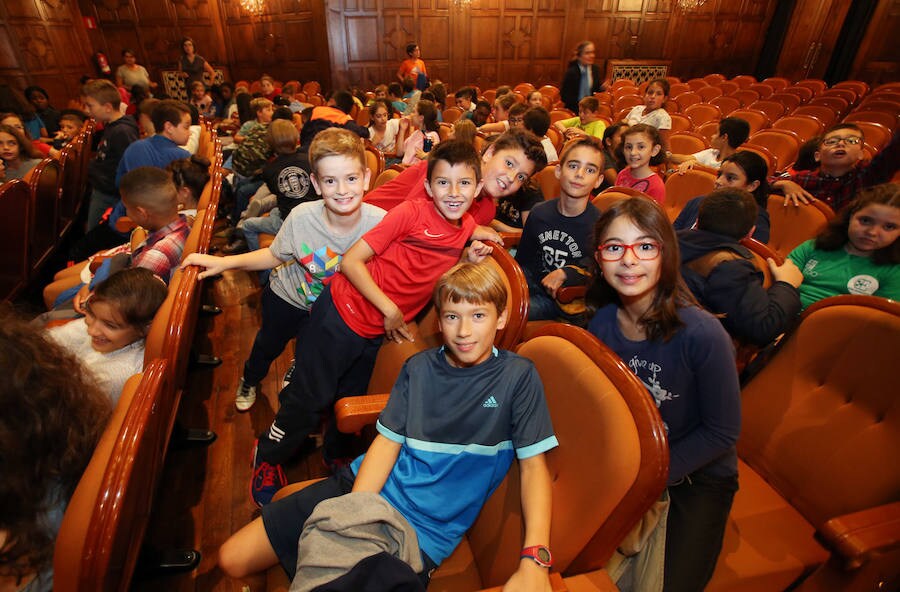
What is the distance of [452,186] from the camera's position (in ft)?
5.02

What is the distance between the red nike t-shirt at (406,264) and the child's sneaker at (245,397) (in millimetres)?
1083

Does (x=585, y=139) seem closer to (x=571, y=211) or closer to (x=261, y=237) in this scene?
(x=571, y=211)

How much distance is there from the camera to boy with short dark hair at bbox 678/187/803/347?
145 centimetres

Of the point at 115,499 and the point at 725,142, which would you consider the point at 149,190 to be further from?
the point at 725,142

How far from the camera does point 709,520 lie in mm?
1154

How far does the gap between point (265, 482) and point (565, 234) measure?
167 centimetres

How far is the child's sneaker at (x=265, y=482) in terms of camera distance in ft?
5.54

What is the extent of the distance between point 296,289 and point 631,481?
1.53m

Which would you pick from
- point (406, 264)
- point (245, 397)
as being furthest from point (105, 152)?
point (406, 264)

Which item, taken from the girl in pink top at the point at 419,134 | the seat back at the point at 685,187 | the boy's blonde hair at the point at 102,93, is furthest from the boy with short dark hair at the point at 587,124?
the boy's blonde hair at the point at 102,93

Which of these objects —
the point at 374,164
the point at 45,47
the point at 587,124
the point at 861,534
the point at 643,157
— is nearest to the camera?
the point at 861,534

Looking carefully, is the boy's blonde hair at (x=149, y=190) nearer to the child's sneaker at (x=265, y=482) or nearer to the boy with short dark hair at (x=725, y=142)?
the child's sneaker at (x=265, y=482)

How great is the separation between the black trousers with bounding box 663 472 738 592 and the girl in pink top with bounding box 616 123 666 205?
76.8 inches

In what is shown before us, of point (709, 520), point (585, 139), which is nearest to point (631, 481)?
point (709, 520)
